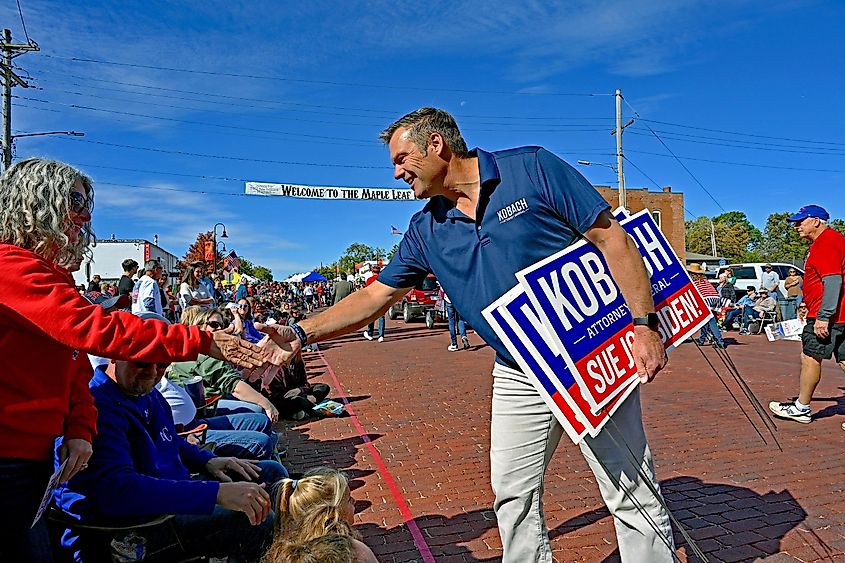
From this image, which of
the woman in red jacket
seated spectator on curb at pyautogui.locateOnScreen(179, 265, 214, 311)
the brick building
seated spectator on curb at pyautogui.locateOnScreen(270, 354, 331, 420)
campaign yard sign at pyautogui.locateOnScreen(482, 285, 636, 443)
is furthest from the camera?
the brick building

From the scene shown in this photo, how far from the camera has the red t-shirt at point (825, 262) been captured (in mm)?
6009

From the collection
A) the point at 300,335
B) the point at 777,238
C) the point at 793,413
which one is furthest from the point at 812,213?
A: the point at 777,238

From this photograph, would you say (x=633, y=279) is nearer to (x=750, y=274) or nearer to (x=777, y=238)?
(x=750, y=274)

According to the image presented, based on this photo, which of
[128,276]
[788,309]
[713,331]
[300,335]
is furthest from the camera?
[788,309]

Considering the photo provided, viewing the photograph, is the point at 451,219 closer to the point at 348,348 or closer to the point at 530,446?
the point at 530,446

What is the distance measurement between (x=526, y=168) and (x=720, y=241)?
86.0 meters

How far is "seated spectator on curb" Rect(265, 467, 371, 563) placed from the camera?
8.32 feet

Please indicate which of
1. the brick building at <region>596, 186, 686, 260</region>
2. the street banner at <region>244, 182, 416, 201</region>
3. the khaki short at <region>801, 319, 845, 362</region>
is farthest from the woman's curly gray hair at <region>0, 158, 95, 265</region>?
the brick building at <region>596, 186, 686, 260</region>

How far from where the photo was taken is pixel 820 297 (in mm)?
6375

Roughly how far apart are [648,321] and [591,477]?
9.71 feet

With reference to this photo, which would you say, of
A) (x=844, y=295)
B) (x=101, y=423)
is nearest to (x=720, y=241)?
(x=844, y=295)

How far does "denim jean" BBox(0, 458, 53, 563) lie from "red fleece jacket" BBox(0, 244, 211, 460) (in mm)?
39

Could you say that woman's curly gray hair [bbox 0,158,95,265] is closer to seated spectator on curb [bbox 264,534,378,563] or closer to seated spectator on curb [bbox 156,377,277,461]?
seated spectator on curb [bbox 264,534,378,563]

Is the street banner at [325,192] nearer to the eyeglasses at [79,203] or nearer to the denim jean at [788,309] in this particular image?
the denim jean at [788,309]
